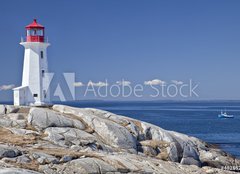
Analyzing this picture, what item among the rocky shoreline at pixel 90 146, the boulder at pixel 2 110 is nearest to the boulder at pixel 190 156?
the rocky shoreline at pixel 90 146

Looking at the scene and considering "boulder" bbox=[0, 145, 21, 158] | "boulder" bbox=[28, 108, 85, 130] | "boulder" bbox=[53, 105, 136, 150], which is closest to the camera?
"boulder" bbox=[0, 145, 21, 158]

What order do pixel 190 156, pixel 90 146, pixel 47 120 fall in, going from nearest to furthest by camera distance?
pixel 90 146
pixel 47 120
pixel 190 156

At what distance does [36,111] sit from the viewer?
123 ft

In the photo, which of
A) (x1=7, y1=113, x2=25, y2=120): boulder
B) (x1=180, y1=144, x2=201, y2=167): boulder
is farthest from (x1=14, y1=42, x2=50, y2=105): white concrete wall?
(x1=180, y1=144, x2=201, y2=167): boulder

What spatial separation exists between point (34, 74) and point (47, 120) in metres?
11.4

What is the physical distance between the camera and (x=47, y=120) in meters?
36.5

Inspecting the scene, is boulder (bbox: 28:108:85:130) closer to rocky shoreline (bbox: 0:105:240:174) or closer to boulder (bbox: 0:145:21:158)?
rocky shoreline (bbox: 0:105:240:174)

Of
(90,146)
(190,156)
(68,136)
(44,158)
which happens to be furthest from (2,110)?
(190,156)

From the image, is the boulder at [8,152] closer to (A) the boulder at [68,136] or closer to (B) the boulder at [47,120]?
(A) the boulder at [68,136]

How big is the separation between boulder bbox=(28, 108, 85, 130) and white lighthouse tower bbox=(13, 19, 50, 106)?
908 cm

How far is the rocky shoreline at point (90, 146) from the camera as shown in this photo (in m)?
26.6

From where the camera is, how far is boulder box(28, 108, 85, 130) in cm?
3631

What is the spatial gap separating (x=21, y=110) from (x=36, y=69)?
26.2 feet

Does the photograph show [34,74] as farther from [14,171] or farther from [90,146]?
[14,171]
